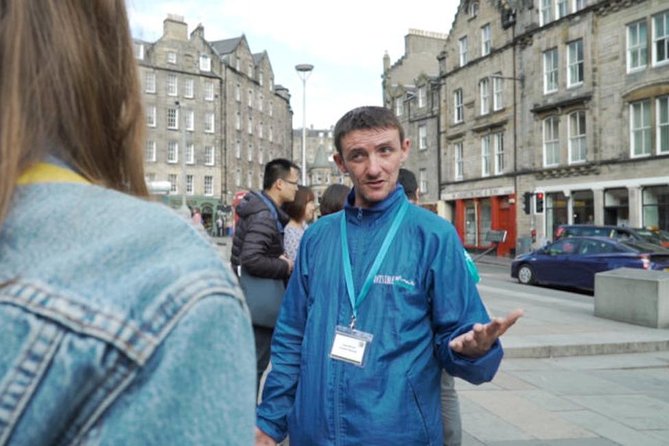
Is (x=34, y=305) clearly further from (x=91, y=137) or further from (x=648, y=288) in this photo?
(x=648, y=288)

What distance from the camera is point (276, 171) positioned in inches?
187

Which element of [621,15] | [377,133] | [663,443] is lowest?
[663,443]

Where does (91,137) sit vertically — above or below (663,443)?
above

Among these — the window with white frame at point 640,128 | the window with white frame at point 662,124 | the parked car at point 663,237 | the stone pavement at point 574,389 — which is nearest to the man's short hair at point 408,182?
the stone pavement at point 574,389

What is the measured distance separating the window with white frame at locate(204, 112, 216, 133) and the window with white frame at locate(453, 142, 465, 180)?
90.0ft

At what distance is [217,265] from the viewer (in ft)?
2.32

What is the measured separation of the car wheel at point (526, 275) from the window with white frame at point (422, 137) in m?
21.4

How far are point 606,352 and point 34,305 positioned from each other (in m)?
8.43

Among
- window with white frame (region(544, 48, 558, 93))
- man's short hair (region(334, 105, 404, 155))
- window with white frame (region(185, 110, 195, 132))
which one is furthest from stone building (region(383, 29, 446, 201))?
man's short hair (region(334, 105, 404, 155))

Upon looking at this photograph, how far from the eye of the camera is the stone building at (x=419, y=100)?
3760 cm

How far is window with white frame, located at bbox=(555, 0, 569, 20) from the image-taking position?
26828 mm

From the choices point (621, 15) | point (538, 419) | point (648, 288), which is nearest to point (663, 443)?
point (538, 419)

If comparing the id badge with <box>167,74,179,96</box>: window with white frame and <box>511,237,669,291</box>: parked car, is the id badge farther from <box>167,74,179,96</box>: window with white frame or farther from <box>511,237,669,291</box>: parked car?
<box>167,74,179,96</box>: window with white frame

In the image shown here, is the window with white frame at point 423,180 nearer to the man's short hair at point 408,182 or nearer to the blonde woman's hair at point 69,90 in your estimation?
the man's short hair at point 408,182
